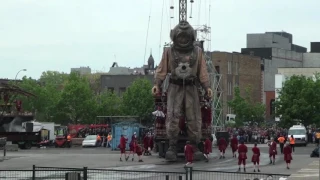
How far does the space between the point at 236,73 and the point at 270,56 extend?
2137 centimetres

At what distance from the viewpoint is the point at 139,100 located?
302 feet

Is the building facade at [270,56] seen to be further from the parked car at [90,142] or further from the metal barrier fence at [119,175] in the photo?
the metal barrier fence at [119,175]

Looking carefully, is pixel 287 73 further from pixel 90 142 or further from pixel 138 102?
pixel 90 142

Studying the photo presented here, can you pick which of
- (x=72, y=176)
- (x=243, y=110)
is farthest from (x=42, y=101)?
(x=72, y=176)

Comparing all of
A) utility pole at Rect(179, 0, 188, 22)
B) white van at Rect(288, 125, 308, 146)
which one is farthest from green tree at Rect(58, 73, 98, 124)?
white van at Rect(288, 125, 308, 146)

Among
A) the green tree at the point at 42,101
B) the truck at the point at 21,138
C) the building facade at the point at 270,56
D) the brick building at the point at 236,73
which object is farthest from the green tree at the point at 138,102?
the building facade at the point at 270,56

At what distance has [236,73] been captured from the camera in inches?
4432

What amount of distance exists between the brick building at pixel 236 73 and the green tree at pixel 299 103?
20717 millimetres

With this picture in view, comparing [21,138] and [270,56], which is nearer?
[21,138]

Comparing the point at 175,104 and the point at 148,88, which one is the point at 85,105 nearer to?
the point at 148,88

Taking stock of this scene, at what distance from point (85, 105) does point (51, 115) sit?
25.4 ft

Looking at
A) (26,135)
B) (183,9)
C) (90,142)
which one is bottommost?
(90,142)

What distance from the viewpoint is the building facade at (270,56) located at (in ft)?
419

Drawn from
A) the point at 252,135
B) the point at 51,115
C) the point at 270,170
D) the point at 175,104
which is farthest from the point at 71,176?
the point at 51,115
